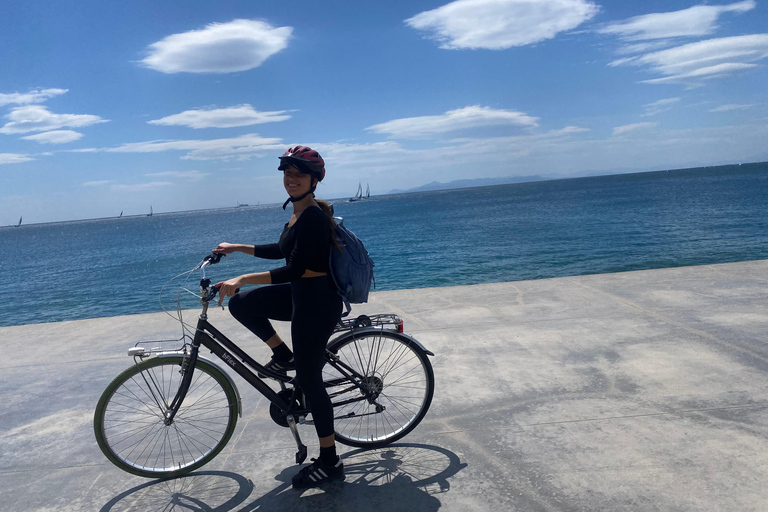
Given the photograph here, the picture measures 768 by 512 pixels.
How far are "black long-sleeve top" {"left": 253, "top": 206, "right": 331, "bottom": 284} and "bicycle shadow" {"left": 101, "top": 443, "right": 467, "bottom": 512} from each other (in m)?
1.15

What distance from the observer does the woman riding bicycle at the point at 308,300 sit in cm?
279

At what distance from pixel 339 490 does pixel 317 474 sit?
0.15 metres

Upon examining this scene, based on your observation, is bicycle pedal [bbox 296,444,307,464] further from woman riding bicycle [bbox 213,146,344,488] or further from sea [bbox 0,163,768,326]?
sea [bbox 0,163,768,326]

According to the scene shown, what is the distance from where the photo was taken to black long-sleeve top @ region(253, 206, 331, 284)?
2.69 meters

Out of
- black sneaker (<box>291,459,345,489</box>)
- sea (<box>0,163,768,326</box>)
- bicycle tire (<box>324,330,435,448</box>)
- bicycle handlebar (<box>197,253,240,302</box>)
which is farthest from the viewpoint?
sea (<box>0,163,768,326</box>)

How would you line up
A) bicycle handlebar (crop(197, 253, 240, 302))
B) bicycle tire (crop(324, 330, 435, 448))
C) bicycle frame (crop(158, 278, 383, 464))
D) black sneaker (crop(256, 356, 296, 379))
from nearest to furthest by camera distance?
bicycle handlebar (crop(197, 253, 240, 302))
bicycle frame (crop(158, 278, 383, 464))
black sneaker (crop(256, 356, 296, 379))
bicycle tire (crop(324, 330, 435, 448))

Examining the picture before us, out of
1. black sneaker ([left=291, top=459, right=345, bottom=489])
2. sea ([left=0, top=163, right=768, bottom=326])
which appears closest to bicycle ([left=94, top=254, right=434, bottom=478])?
black sneaker ([left=291, top=459, right=345, bottom=489])

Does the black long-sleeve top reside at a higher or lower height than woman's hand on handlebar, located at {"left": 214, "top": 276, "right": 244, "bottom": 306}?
higher

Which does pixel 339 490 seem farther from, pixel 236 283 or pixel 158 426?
pixel 158 426

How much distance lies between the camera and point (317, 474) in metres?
2.87

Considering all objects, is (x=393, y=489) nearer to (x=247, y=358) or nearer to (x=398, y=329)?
(x=398, y=329)

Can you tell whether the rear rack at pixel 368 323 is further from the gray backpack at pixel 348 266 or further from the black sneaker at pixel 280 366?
the black sneaker at pixel 280 366

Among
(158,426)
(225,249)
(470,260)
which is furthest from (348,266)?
(470,260)

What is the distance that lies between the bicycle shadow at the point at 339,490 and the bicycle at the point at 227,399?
0.46 feet
